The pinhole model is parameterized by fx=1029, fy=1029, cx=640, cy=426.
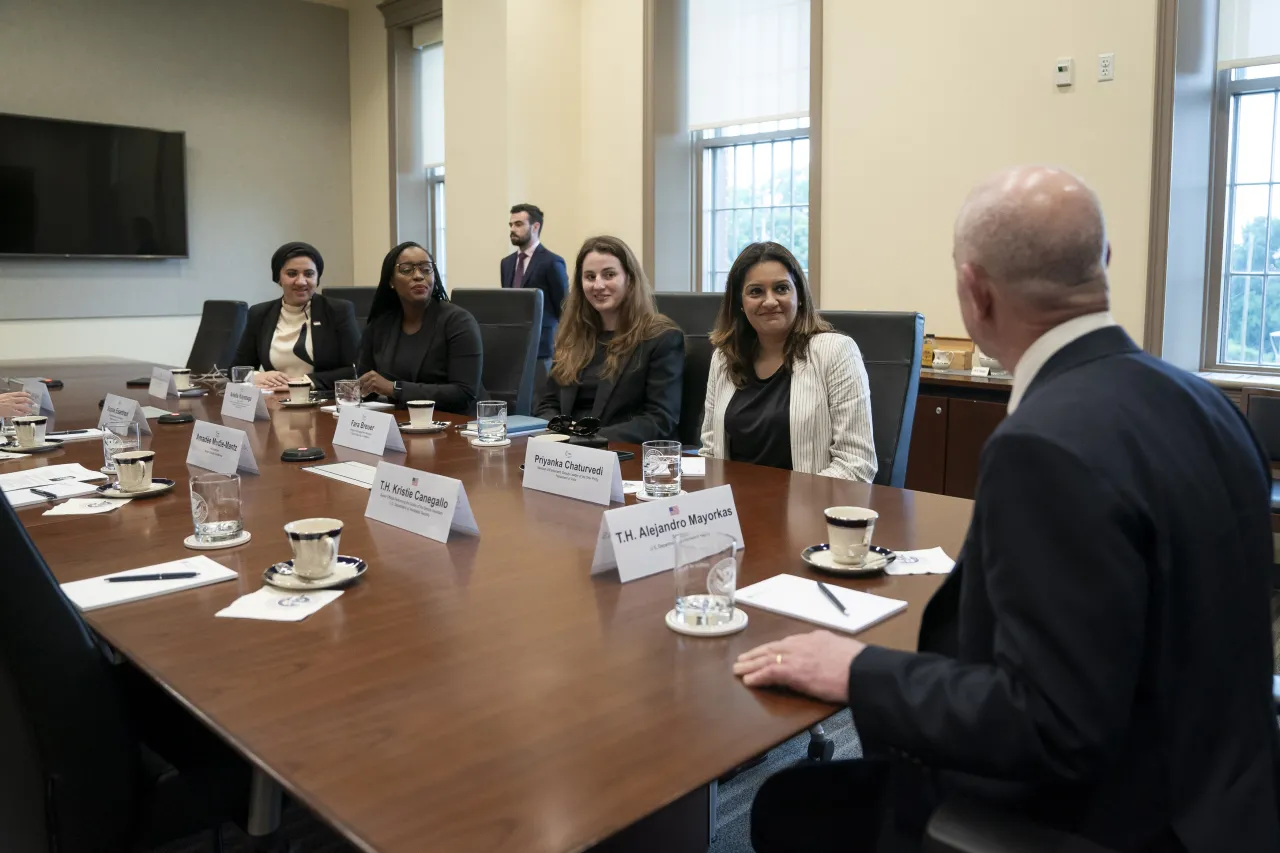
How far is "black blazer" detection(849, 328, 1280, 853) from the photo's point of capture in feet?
2.69

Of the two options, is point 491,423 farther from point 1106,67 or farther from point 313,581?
point 1106,67

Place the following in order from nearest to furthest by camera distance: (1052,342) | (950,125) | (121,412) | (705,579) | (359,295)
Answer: (1052,342)
(705,579)
(121,412)
(950,125)
(359,295)

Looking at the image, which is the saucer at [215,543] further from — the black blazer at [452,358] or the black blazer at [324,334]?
the black blazer at [324,334]

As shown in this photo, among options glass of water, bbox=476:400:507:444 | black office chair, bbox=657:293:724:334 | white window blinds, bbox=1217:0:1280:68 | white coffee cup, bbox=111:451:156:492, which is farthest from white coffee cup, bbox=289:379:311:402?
white window blinds, bbox=1217:0:1280:68

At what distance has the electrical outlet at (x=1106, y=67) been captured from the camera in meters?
3.94

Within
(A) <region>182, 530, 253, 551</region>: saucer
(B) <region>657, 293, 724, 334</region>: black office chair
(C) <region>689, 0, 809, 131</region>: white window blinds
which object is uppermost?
(C) <region>689, 0, 809, 131</region>: white window blinds

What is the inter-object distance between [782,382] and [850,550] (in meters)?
1.16

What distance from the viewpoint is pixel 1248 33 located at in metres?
3.93

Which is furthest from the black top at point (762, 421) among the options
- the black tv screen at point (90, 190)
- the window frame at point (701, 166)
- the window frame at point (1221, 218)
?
the black tv screen at point (90, 190)

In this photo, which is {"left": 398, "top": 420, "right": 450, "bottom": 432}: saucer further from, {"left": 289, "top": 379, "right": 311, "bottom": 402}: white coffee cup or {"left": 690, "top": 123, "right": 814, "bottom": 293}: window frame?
{"left": 690, "top": 123, "right": 814, "bottom": 293}: window frame

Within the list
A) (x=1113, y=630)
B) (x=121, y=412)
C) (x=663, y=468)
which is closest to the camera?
(x=1113, y=630)

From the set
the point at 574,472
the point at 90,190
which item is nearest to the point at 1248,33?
the point at 574,472

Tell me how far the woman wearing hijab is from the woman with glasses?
352 millimetres

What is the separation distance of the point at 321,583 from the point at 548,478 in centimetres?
70
